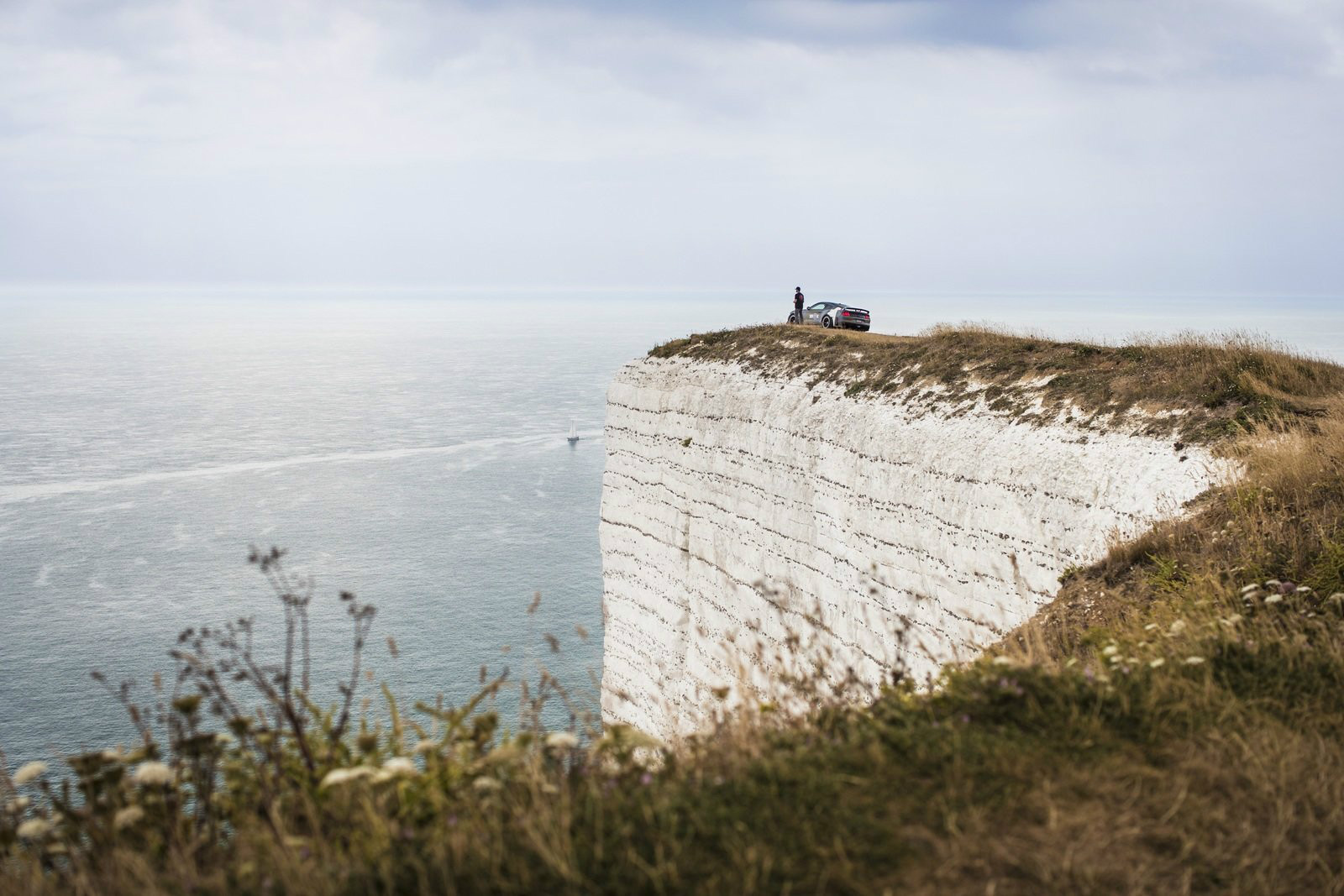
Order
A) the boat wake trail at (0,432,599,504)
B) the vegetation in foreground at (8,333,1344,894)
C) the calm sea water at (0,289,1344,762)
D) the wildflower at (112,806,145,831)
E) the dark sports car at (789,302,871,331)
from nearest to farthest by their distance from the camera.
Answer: the vegetation in foreground at (8,333,1344,894) → the wildflower at (112,806,145,831) → the dark sports car at (789,302,871,331) → the calm sea water at (0,289,1344,762) → the boat wake trail at (0,432,599,504)

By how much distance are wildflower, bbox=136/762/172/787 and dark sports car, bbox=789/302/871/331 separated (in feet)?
107

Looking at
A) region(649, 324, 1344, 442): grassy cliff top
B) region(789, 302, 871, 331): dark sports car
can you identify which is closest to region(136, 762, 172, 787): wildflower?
region(649, 324, 1344, 442): grassy cliff top

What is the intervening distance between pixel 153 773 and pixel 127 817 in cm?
21

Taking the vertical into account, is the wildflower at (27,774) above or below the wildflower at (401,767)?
below

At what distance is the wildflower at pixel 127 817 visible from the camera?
4.54m

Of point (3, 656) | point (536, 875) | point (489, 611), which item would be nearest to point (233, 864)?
point (536, 875)

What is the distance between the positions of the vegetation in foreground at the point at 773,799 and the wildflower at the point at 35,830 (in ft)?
0.04

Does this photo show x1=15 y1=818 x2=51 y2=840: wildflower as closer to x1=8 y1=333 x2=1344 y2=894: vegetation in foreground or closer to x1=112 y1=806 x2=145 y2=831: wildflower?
x1=8 y1=333 x2=1344 y2=894: vegetation in foreground

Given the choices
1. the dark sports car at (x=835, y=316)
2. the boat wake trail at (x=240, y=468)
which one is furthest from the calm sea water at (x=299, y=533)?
the dark sports car at (x=835, y=316)

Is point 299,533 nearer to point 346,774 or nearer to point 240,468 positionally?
point 240,468

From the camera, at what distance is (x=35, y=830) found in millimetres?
4578

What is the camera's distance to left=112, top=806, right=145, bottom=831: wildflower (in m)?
4.54

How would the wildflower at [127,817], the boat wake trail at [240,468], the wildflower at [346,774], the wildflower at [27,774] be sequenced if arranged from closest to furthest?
the wildflower at [346,774], the wildflower at [127,817], the wildflower at [27,774], the boat wake trail at [240,468]

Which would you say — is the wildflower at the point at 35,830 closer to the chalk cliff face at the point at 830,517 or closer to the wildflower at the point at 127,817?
the wildflower at the point at 127,817
